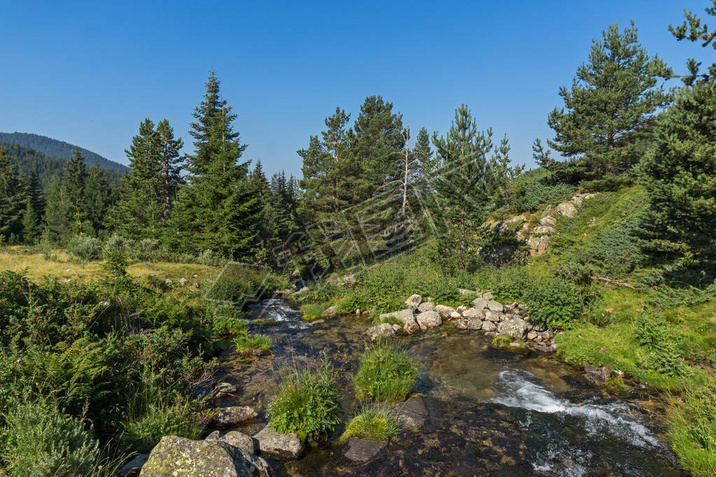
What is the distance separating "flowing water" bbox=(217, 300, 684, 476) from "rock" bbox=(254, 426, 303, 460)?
0.54 feet

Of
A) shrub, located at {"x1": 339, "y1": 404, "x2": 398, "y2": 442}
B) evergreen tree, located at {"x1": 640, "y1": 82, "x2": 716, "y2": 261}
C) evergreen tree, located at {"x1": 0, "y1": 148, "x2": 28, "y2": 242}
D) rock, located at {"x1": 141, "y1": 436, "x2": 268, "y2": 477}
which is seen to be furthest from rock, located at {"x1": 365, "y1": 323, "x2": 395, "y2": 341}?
evergreen tree, located at {"x1": 0, "y1": 148, "x2": 28, "y2": 242}

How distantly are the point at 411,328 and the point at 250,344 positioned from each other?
6916 millimetres

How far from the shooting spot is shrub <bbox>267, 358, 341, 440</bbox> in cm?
648

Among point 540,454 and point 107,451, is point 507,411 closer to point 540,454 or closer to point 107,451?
point 540,454

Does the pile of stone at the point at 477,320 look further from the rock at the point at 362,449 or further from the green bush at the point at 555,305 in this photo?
the rock at the point at 362,449

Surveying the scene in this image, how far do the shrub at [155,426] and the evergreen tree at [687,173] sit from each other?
15198 mm

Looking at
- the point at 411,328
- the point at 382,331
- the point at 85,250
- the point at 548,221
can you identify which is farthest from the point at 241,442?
the point at 548,221

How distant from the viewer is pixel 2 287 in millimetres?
6816

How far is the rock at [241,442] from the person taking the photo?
5.88m

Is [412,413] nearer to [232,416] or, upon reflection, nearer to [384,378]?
[384,378]

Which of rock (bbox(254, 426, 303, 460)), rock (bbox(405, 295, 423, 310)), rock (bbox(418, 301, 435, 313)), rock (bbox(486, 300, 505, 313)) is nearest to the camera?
rock (bbox(254, 426, 303, 460))

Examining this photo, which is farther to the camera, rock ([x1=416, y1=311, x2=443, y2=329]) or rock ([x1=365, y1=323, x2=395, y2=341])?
rock ([x1=416, y1=311, x2=443, y2=329])

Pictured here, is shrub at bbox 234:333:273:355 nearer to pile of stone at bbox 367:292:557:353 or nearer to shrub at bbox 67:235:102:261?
pile of stone at bbox 367:292:557:353

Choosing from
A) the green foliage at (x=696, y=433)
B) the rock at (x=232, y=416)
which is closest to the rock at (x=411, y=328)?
the rock at (x=232, y=416)
